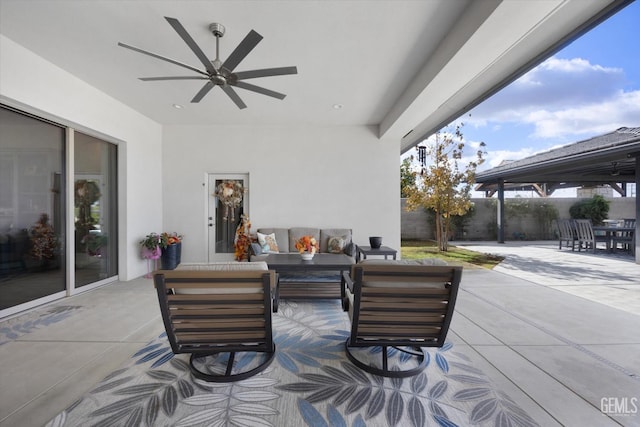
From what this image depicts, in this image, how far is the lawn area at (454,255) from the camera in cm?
609

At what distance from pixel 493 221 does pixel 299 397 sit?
10797mm

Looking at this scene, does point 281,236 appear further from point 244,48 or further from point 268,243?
point 244,48

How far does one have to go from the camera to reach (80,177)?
13.0ft

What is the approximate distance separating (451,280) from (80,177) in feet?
16.6

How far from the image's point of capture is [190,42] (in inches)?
84.1

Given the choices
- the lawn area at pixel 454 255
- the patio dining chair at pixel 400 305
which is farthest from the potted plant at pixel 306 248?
the lawn area at pixel 454 255

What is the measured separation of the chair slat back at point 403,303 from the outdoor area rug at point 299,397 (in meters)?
0.30

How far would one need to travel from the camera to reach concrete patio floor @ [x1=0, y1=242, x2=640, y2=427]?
1701mm

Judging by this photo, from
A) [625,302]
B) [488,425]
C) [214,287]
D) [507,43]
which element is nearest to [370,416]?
[488,425]

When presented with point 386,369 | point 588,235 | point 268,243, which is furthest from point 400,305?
point 588,235

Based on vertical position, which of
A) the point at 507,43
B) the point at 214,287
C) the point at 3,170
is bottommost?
the point at 214,287

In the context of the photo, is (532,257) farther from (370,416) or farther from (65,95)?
(65,95)

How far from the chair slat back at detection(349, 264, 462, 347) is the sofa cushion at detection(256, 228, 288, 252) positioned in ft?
11.3

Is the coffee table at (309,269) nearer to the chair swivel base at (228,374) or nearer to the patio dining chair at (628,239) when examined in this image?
the chair swivel base at (228,374)
